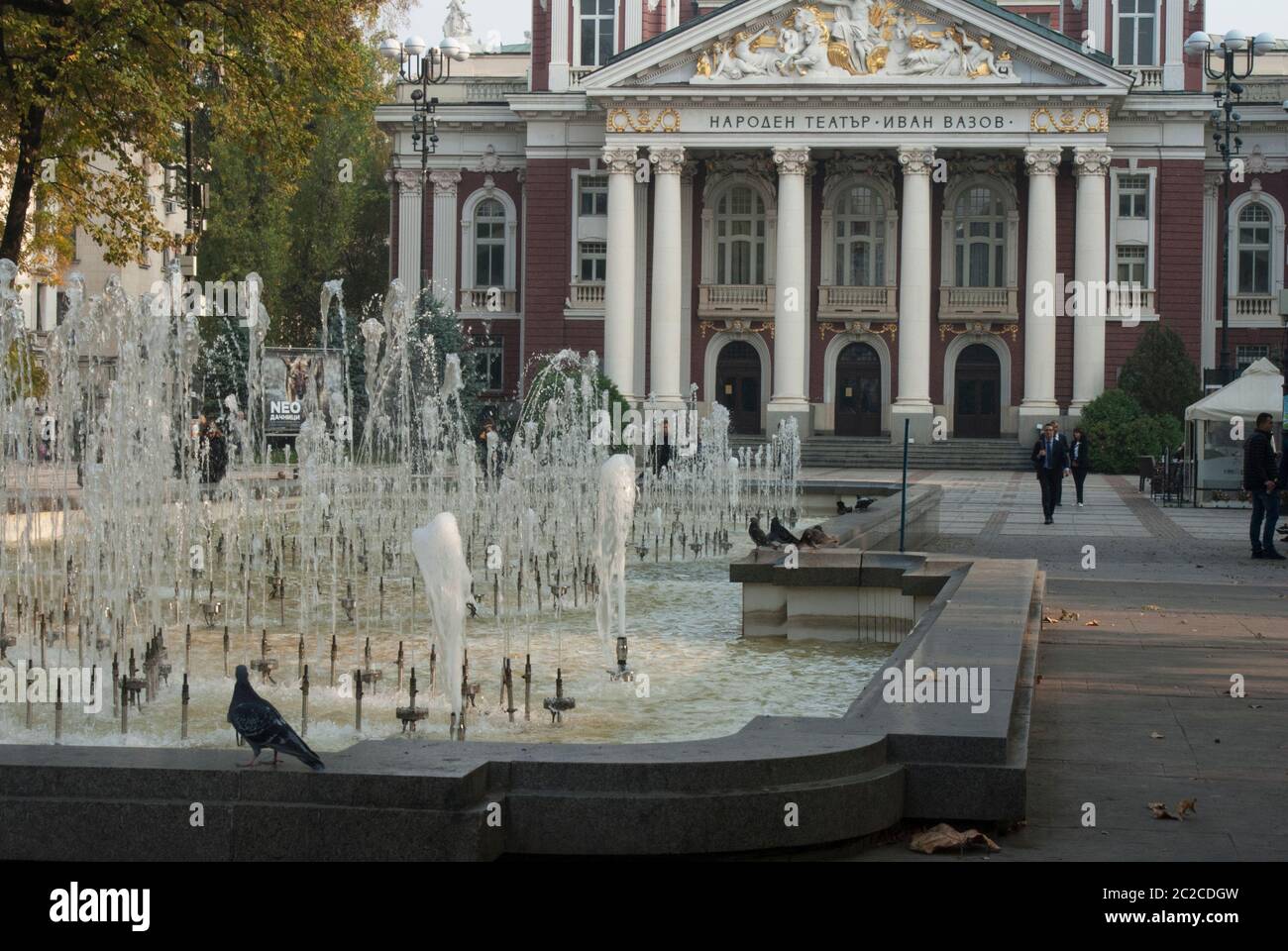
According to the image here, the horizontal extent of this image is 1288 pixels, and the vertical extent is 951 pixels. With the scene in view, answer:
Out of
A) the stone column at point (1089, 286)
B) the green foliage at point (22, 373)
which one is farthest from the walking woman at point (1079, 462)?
the stone column at point (1089, 286)

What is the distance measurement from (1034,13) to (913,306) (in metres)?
13.2

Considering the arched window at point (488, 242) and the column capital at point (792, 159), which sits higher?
the column capital at point (792, 159)

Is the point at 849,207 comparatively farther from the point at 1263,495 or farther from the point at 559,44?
the point at 1263,495

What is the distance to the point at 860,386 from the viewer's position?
57781mm

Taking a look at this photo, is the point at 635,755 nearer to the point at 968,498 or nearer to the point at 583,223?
the point at 968,498

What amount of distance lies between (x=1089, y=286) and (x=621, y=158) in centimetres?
1445

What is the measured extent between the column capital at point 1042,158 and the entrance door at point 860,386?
7.75m

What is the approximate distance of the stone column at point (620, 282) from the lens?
55344 millimetres

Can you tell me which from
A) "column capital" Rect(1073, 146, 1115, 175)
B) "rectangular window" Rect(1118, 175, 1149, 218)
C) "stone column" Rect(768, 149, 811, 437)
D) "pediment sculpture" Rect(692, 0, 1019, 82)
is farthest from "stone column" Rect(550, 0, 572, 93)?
"rectangular window" Rect(1118, 175, 1149, 218)

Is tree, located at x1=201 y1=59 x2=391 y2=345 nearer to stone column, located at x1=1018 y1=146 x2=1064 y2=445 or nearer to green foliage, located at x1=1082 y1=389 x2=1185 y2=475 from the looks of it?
stone column, located at x1=1018 y1=146 x2=1064 y2=445

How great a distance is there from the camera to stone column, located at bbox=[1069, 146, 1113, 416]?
178 ft

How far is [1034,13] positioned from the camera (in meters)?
60.9

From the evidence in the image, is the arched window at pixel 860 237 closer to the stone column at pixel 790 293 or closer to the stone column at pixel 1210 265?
the stone column at pixel 790 293
